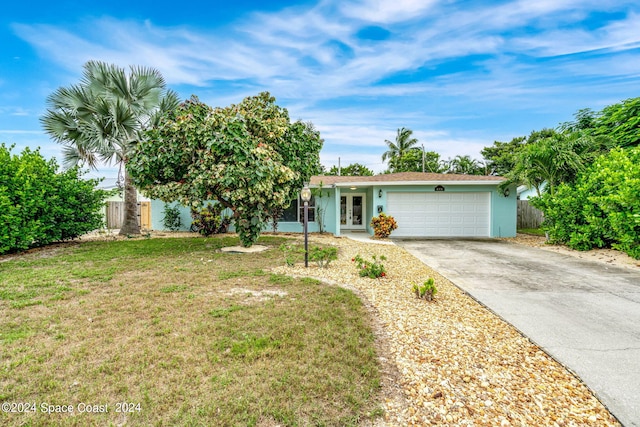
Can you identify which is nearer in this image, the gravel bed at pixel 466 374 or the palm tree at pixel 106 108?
the gravel bed at pixel 466 374

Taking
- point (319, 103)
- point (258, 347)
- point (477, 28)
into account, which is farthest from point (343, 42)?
point (258, 347)

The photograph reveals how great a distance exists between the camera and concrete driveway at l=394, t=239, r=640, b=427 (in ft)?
8.22

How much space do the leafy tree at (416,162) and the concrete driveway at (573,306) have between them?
20.2 metres

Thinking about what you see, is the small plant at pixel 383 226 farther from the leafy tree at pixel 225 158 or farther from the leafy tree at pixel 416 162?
the leafy tree at pixel 416 162

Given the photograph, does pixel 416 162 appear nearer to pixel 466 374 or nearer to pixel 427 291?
pixel 427 291

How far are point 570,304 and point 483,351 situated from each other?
226 centimetres

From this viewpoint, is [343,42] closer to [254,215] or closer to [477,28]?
[477,28]

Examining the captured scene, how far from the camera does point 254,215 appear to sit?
8375 mm

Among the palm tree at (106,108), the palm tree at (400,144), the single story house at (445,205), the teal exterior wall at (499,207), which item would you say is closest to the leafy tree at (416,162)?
the palm tree at (400,144)

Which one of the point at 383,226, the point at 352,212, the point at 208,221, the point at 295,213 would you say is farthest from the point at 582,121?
the point at 208,221

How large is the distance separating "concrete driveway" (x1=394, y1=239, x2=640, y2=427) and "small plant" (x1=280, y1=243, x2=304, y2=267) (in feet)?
10.2

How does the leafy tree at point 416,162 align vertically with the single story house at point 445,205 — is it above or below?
above

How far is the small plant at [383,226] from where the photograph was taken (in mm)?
11836

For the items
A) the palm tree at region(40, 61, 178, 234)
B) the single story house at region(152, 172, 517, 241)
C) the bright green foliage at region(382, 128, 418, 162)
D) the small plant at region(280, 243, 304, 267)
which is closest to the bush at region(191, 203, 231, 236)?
the single story house at region(152, 172, 517, 241)
